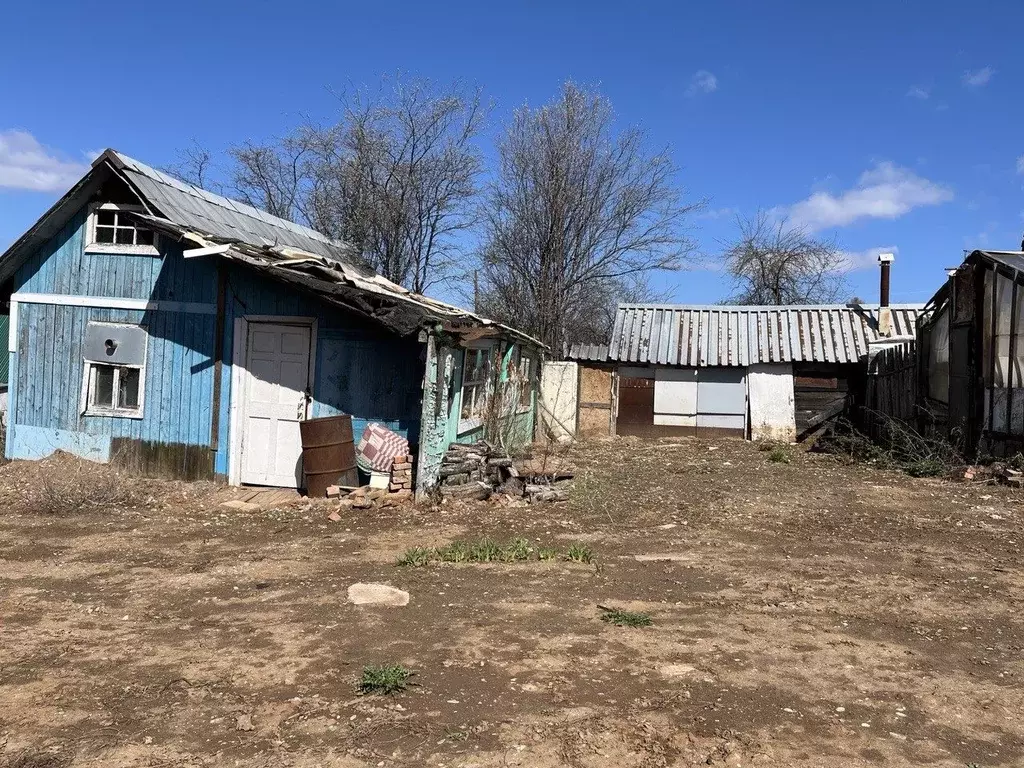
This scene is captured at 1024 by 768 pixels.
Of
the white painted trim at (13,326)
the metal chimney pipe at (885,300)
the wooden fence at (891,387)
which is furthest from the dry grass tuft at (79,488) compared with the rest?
the metal chimney pipe at (885,300)

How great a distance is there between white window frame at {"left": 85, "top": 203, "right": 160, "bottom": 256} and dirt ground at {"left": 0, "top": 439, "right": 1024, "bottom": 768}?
3634mm

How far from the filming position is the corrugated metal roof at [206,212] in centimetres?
1009

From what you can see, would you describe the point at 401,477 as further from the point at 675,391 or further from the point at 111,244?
the point at 675,391

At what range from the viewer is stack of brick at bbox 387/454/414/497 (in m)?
9.27

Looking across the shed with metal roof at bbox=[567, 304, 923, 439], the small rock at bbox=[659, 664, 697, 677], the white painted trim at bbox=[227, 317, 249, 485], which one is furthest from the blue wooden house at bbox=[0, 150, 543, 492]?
the shed with metal roof at bbox=[567, 304, 923, 439]

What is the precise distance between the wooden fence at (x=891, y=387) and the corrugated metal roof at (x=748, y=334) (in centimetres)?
119

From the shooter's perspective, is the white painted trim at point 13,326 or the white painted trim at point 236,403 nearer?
the white painted trim at point 236,403

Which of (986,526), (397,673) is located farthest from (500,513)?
(986,526)

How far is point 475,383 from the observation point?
39.1ft

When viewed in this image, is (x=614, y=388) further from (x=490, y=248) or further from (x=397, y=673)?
(x=397, y=673)

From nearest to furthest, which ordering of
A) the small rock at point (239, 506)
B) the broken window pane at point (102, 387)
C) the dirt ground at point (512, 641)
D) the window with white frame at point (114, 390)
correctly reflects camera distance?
the dirt ground at point (512, 641), the small rock at point (239, 506), the window with white frame at point (114, 390), the broken window pane at point (102, 387)

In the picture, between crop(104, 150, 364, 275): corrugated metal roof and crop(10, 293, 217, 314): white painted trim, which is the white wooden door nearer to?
crop(10, 293, 217, 314): white painted trim

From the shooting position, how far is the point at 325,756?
3396 millimetres

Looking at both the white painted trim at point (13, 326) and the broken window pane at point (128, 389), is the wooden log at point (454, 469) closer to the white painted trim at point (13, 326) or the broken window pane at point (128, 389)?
the broken window pane at point (128, 389)
